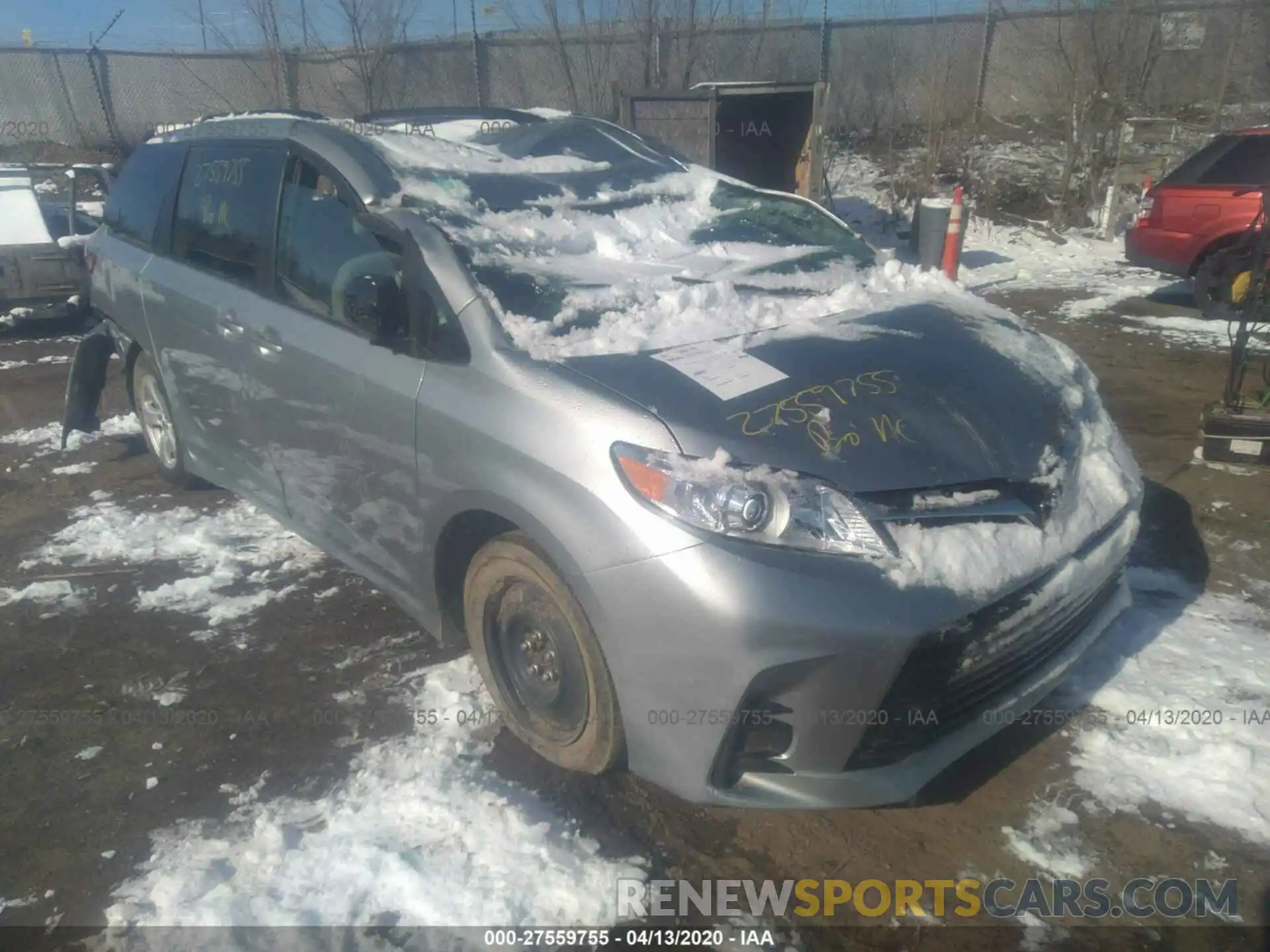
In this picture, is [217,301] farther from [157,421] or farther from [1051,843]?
[1051,843]

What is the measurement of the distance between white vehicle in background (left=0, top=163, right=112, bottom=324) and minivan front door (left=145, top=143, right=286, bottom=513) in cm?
545

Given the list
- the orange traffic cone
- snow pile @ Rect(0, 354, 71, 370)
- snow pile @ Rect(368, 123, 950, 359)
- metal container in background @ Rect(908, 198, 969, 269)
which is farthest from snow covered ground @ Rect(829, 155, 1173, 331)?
snow pile @ Rect(0, 354, 71, 370)

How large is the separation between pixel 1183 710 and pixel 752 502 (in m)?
1.75

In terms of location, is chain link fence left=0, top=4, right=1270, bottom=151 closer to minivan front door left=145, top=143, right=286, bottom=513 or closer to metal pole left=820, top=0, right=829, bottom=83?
metal pole left=820, top=0, right=829, bottom=83

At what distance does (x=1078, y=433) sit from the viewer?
9.43 feet

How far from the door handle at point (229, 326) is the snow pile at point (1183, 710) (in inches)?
129

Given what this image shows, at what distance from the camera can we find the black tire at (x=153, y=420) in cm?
469

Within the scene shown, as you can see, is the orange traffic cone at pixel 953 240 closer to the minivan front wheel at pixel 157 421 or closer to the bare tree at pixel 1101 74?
the bare tree at pixel 1101 74

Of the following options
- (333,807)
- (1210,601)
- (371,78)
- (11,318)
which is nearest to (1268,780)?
(1210,601)

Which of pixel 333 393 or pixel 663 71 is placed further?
pixel 663 71

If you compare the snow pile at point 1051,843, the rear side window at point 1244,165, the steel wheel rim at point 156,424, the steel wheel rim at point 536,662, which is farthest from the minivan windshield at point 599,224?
the rear side window at point 1244,165

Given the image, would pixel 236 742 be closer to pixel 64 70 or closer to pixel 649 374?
pixel 649 374

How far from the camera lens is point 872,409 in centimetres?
254

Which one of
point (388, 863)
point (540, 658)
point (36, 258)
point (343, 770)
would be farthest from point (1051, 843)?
point (36, 258)
